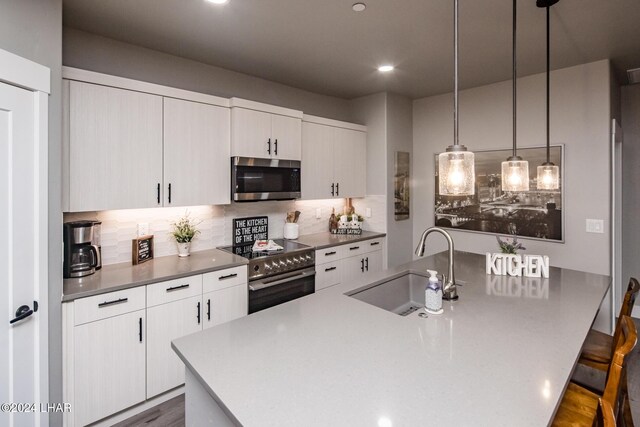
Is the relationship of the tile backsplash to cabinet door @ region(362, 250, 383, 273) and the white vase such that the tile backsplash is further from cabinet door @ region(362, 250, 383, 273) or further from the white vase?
cabinet door @ region(362, 250, 383, 273)

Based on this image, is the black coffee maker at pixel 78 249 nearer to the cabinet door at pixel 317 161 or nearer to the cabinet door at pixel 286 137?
the cabinet door at pixel 286 137

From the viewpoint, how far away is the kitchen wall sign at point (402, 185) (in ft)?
14.1

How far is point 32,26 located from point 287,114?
2056 mm

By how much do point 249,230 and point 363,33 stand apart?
2.13 metres

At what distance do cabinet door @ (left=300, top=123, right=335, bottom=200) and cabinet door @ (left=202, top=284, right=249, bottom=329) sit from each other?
1355 mm

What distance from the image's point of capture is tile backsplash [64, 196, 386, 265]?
8.66 ft

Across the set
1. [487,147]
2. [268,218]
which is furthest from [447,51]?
[268,218]

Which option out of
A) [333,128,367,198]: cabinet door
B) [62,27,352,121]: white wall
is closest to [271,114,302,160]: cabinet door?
[62,27,352,121]: white wall

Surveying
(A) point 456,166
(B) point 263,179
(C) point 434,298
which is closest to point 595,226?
(C) point 434,298

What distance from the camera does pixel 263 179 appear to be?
325cm

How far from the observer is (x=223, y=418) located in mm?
1213

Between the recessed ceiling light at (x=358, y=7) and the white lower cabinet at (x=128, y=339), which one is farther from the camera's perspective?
the recessed ceiling light at (x=358, y=7)

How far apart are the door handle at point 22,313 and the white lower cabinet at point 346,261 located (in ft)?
7.35

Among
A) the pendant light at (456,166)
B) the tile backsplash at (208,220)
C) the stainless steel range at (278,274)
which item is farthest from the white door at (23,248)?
the pendant light at (456,166)
